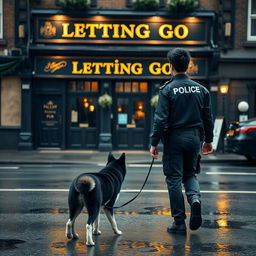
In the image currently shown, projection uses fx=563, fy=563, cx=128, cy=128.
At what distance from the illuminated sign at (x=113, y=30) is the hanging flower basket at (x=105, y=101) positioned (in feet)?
6.75

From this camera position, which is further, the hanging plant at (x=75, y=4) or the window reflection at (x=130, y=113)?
the window reflection at (x=130, y=113)

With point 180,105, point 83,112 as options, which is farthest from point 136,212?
point 83,112

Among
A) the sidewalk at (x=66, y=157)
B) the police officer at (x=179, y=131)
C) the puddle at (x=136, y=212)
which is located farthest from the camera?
the sidewalk at (x=66, y=157)

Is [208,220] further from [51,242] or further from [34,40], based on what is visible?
[34,40]

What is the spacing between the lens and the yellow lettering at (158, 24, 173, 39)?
67.6 ft

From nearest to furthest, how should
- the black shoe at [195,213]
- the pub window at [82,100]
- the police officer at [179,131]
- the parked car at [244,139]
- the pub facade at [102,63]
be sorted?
the black shoe at [195,213], the police officer at [179,131], the parked car at [244,139], the pub facade at [102,63], the pub window at [82,100]

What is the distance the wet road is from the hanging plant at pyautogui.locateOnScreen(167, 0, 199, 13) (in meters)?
10.1

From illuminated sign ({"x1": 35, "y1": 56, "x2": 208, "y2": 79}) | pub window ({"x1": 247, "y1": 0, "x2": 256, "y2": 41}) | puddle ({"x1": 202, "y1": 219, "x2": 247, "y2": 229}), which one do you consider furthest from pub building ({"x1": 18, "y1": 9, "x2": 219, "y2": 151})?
puddle ({"x1": 202, "y1": 219, "x2": 247, "y2": 229})

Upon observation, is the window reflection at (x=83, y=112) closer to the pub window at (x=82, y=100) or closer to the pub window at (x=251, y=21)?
the pub window at (x=82, y=100)

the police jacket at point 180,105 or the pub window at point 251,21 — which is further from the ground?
the pub window at point 251,21

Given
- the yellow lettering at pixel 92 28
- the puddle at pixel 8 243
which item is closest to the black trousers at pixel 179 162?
the puddle at pixel 8 243

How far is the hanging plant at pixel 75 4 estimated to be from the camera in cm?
2019

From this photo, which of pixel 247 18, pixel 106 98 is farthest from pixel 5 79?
pixel 247 18

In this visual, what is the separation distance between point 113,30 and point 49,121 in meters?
4.13
